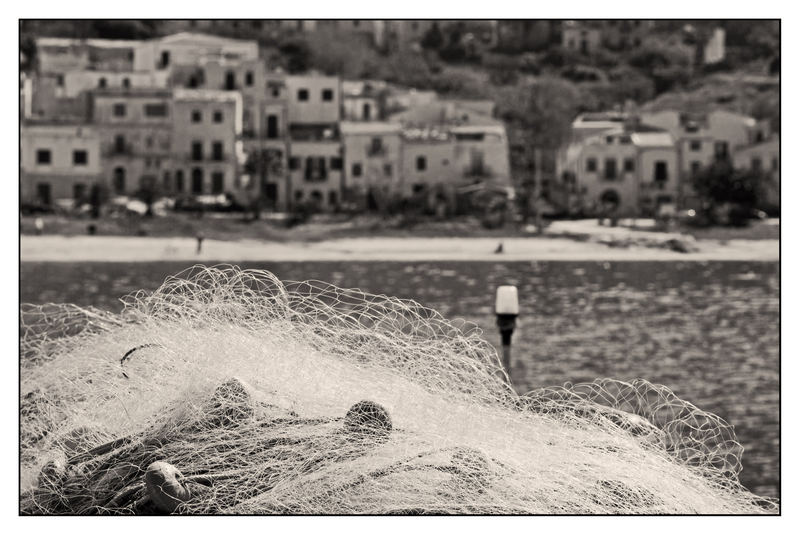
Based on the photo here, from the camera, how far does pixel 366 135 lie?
41.6 feet

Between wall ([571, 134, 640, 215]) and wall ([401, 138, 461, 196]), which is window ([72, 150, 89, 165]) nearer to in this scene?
wall ([401, 138, 461, 196])

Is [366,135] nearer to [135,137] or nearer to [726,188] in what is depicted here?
[135,137]

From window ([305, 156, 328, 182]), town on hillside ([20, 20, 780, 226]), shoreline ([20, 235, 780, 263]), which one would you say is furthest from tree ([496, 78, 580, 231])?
window ([305, 156, 328, 182])

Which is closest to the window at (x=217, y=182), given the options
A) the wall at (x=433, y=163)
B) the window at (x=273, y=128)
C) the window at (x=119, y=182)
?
the window at (x=119, y=182)

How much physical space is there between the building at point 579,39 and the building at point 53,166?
364 centimetres

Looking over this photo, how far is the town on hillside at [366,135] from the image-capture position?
10.1 meters

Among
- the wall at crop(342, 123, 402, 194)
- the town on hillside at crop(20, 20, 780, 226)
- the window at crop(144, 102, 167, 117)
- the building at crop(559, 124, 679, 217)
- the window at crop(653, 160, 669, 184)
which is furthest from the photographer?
the window at crop(144, 102, 167, 117)

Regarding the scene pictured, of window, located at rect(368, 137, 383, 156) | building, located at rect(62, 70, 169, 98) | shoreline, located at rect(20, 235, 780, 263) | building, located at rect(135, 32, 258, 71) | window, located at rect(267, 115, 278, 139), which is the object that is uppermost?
building, located at rect(135, 32, 258, 71)

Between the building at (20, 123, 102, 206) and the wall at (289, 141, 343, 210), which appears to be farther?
the wall at (289, 141, 343, 210)

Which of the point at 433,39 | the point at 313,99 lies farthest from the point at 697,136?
the point at 313,99

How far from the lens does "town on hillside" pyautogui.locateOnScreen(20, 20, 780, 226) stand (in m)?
10.1

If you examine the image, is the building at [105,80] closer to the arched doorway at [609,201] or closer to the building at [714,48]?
the arched doorway at [609,201]

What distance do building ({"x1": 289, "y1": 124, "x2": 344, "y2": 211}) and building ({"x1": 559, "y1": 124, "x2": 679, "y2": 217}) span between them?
2.04 meters
